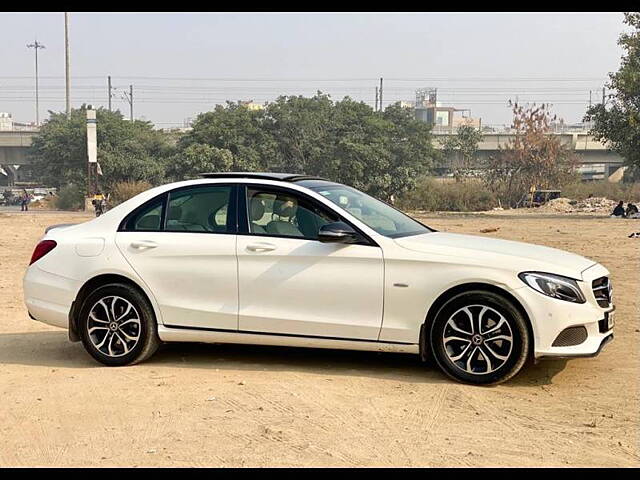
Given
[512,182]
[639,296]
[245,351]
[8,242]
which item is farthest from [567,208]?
[245,351]

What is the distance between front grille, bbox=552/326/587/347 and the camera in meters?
6.38

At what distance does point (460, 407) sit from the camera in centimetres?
595

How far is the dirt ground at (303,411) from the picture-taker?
5.00m

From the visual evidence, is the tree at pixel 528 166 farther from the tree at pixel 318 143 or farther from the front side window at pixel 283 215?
the front side window at pixel 283 215

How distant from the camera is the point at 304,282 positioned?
6.90 meters

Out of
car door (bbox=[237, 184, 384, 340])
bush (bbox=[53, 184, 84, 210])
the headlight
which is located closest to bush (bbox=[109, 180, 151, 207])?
bush (bbox=[53, 184, 84, 210])

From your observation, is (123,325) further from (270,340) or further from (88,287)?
(270,340)

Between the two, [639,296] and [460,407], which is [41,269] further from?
[639,296]

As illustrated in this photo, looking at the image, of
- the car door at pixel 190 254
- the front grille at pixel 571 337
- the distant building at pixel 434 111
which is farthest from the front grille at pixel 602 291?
the distant building at pixel 434 111

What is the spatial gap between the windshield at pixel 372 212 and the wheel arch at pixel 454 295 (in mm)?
723

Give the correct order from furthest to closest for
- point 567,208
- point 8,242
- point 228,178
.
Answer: point 567,208 < point 8,242 < point 228,178

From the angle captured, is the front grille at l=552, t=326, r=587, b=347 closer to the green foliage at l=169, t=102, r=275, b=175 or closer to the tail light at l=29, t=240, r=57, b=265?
the tail light at l=29, t=240, r=57, b=265

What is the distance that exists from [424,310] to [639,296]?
18.6ft

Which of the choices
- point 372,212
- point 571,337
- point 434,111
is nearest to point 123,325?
point 372,212
